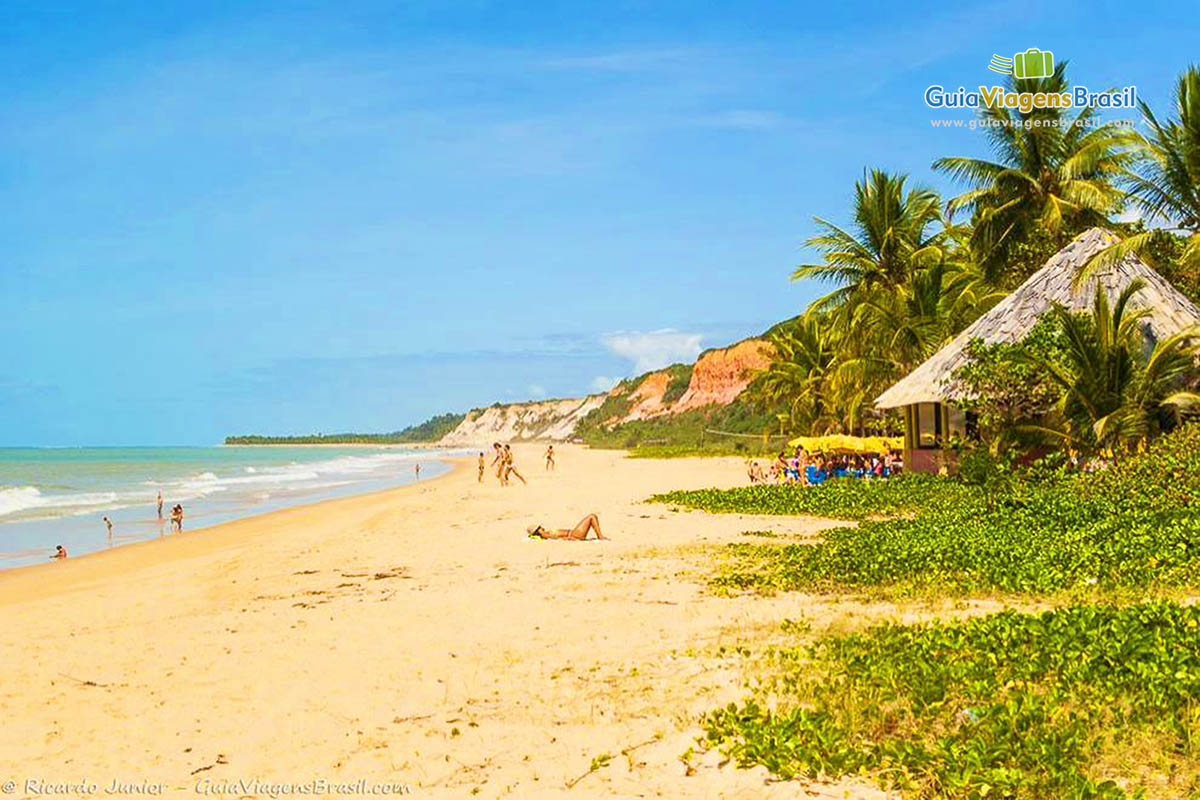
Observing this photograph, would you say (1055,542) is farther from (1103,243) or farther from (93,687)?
(1103,243)

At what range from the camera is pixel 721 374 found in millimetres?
85750

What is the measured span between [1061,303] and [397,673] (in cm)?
1766

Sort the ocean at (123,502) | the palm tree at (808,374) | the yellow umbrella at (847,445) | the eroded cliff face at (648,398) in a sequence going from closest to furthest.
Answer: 1. the ocean at (123,502)
2. the yellow umbrella at (847,445)
3. the palm tree at (808,374)
4. the eroded cliff face at (648,398)

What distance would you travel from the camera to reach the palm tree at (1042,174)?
23.9m

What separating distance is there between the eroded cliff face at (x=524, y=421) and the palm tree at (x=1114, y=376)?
104866 millimetres

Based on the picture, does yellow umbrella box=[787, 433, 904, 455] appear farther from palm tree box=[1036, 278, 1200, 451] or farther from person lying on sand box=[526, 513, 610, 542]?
person lying on sand box=[526, 513, 610, 542]

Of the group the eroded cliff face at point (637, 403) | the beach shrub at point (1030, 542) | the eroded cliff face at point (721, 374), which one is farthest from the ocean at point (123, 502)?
the eroded cliff face at point (721, 374)

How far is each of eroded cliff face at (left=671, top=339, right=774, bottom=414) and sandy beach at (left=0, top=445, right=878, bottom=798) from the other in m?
69.5

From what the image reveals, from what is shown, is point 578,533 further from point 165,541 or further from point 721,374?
point 721,374

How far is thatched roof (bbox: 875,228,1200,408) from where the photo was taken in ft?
64.7

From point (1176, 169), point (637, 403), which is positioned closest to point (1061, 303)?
point (1176, 169)

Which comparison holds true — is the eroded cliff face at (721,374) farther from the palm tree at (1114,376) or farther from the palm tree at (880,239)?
the palm tree at (1114,376)

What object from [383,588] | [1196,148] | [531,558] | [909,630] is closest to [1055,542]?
[909,630]


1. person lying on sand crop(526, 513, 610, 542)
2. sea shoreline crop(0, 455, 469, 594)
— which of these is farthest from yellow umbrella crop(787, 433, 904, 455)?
→ sea shoreline crop(0, 455, 469, 594)
